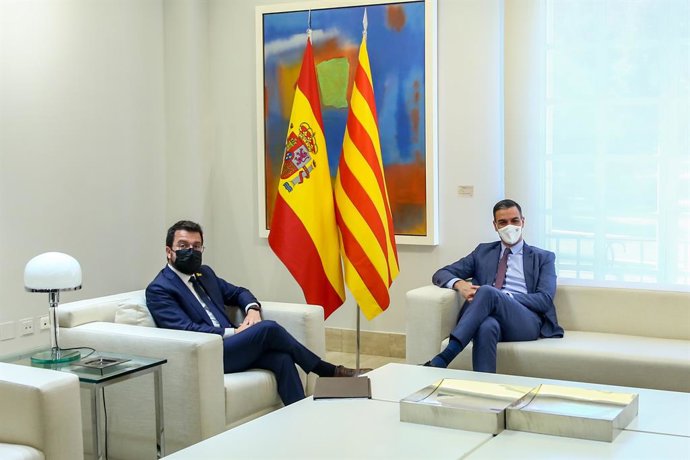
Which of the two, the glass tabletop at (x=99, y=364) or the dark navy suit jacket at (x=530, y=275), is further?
the dark navy suit jacket at (x=530, y=275)

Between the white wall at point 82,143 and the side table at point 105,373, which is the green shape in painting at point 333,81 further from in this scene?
the side table at point 105,373

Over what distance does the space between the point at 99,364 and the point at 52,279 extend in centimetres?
40

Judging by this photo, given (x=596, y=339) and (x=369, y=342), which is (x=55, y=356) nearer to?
(x=596, y=339)

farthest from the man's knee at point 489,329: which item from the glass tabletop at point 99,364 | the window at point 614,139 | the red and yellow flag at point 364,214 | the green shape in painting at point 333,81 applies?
the green shape in painting at point 333,81

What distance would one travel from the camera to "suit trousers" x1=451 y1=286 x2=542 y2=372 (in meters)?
4.39

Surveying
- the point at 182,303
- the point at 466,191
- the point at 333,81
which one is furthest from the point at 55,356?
the point at 333,81

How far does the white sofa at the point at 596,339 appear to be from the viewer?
4.17m

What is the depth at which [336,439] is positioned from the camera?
2559 millimetres

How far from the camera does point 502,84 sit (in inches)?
223

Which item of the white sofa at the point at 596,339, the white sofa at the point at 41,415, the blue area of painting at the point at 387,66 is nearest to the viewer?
the white sofa at the point at 41,415

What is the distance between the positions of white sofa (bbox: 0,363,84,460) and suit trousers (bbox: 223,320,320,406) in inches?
41.7

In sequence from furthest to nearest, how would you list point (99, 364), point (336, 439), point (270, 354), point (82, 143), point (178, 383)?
1. point (82, 143)
2. point (270, 354)
3. point (178, 383)
4. point (99, 364)
5. point (336, 439)

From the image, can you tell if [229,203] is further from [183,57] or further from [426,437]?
[426,437]

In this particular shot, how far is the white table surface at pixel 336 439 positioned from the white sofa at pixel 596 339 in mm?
1695
